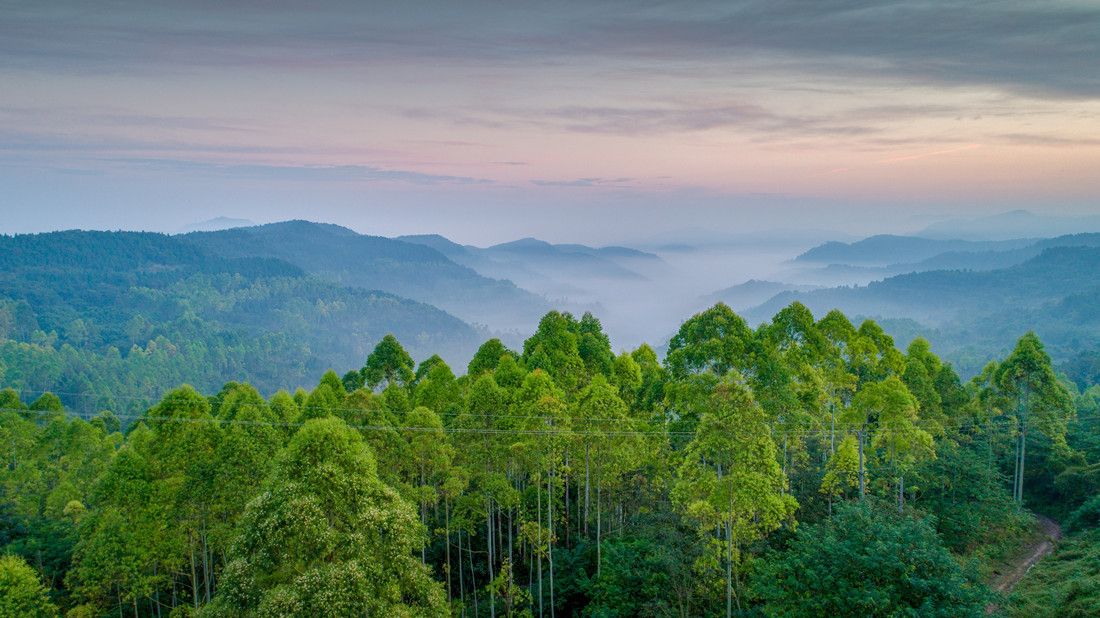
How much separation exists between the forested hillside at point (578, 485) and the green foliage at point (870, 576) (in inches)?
2.7

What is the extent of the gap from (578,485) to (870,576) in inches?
579

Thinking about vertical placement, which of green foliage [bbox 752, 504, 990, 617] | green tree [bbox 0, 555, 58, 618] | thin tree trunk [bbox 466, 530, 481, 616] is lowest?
thin tree trunk [bbox 466, 530, 481, 616]

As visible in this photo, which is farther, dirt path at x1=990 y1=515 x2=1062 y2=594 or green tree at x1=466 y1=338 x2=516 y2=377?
green tree at x1=466 y1=338 x2=516 y2=377

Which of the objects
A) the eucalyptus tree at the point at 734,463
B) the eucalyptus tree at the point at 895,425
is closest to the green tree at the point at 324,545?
the eucalyptus tree at the point at 734,463

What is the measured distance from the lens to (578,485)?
31.2 meters

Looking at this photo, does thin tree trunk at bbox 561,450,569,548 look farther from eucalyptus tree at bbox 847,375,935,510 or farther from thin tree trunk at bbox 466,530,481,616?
eucalyptus tree at bbox 847,375,935,510

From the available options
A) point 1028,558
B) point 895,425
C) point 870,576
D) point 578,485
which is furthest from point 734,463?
point 1028,558

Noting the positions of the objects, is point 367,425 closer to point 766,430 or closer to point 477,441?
point 477,441

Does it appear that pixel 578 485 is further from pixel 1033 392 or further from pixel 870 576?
pixel 1033 392

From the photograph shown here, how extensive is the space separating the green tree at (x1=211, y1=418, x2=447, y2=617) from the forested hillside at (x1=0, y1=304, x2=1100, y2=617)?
43 millimetres

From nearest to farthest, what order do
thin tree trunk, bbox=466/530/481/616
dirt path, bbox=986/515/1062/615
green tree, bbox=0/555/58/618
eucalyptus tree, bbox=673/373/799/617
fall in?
eucalyptus tree, bbox=673/373/799/617, green tree, bbox=0/555/58/618, dirt path, bbox=986/515/1062/615, thin tree trunk, bbox=466/530/481/616

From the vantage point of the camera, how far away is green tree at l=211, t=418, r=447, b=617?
43.9 ft

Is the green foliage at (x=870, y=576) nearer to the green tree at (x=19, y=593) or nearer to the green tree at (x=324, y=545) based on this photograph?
the green tree at (x=324, y=545)

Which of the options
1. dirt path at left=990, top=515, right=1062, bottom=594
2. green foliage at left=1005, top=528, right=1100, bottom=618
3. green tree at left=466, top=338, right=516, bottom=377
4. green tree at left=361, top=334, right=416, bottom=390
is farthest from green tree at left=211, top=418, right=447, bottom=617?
green tree at left=361, top=334, right=416, bottom=390
